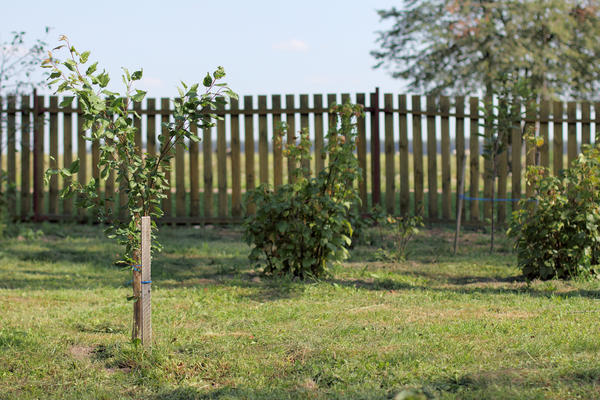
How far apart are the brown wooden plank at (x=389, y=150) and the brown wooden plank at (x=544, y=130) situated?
2.22m

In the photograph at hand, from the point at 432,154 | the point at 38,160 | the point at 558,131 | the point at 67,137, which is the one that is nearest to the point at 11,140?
the point at 38,160

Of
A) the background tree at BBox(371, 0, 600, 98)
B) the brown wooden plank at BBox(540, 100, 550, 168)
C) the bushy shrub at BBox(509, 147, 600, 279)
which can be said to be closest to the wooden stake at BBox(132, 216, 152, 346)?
the bushy shrub at BBox(509, 147, 600, 279)

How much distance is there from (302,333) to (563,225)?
289 cm

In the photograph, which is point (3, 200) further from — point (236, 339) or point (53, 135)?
point (236, 339)

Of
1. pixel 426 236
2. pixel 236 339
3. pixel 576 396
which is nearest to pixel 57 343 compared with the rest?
pixel 236 339

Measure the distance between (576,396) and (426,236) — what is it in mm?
5769

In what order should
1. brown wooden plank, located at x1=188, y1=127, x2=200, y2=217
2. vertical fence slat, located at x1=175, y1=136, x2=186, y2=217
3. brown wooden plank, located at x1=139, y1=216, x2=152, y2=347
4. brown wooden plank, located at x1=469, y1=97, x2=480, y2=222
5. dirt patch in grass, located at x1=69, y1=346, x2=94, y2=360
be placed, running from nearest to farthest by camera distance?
brown wooden plank, located at x1=139, y1=216, x2=152, y2=347
dirt patch in grass, located at x1=69, y1=346, x2=94, y2=360
brown wooden plank, located at x1=469, y1=97, x2=480, y2=222
vertical fence slat, located at x1=175, y1=136, x2=186, y2=217
brown wooden plank, located at x1=188, y1=127, x2=200, y2=217

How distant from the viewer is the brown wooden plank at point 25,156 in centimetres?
987

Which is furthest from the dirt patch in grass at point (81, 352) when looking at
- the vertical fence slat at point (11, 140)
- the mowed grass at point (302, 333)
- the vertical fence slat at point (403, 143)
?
the vertical fence slat at point (11, 140)

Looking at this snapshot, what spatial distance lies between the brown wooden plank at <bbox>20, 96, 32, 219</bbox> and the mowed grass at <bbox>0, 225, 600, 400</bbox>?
3288 mm

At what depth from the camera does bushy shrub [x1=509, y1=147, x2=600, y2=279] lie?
557 centimetres

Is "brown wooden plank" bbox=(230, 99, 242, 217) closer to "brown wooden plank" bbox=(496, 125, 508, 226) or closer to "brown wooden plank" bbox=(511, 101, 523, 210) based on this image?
"brown wooden plank" bbox=(496, 125, 508, 226)

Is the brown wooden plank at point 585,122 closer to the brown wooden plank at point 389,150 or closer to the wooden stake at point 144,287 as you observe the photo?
the brown wooden plank at point 389,150

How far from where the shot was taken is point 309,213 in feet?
18.7
